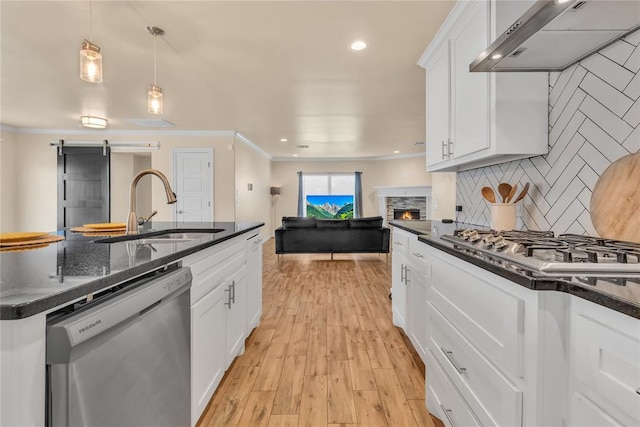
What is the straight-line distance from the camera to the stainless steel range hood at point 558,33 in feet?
3.60

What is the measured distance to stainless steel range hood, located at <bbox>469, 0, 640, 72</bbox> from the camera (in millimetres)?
1099

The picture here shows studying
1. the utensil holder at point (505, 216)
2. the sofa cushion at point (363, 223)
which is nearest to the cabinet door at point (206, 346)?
the utensil holder at point (505, 216)

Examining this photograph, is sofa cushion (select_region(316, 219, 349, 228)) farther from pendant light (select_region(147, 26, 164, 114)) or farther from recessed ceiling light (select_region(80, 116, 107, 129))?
pendant light (select_region(147, 26, 164, 114))

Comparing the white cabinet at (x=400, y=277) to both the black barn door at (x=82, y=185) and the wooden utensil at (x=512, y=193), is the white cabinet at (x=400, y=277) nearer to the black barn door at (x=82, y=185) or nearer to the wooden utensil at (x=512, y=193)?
the wooden utensil at (x=512, y=193)

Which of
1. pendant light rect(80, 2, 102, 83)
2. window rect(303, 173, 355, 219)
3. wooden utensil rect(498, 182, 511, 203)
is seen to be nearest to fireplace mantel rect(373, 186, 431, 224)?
window rect(303, 173, 355, 219)

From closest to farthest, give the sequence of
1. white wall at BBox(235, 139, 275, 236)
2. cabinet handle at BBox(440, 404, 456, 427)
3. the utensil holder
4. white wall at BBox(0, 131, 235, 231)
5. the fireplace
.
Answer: cabinet handle at BBox(440, 404, 456, 427)
the utensil holder
white wall at BBox(0, 131, 235, 231)
white wall at BBox(235, 139, 275, 236)
the fireplace

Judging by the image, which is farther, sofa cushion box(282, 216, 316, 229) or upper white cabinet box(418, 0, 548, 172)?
sofa cushion box(282, 216, 316, 229)

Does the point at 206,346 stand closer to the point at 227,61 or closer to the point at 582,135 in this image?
the point at 582,135

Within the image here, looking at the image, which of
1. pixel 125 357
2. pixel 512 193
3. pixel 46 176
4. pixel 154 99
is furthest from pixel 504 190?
pixel 46 176

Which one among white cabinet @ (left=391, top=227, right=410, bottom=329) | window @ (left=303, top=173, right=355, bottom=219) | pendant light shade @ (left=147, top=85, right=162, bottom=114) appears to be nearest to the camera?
pendant light shade @ (left=147, top=85, right=162, bottom=114)

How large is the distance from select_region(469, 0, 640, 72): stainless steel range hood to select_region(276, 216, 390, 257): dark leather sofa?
4.42m

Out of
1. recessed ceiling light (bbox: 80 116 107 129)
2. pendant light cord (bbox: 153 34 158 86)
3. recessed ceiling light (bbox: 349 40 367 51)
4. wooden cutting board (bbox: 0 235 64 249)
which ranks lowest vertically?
wooden cutting board (bbox: 0 235 64 249)

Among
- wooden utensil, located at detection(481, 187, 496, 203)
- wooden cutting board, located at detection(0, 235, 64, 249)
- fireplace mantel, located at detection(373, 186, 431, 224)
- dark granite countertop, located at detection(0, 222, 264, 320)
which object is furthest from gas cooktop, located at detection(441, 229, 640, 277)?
fireplace mantel, located at detection(373, 186, 431, 224)

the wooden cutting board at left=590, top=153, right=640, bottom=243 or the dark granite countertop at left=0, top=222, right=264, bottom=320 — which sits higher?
the wooden cutting board at left=590, top=153, right=640, bottom=243
